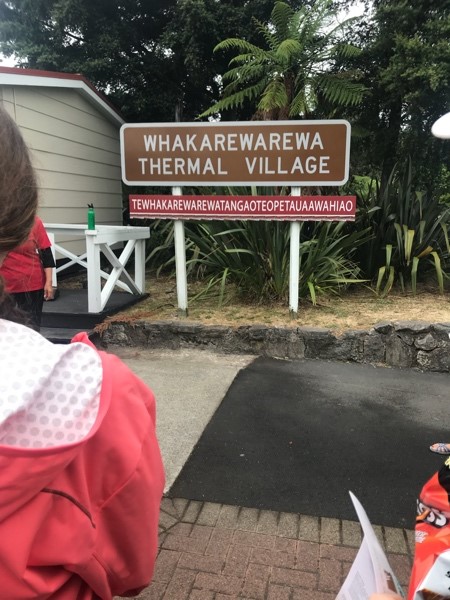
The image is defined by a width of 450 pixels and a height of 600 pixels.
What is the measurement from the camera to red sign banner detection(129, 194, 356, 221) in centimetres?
534

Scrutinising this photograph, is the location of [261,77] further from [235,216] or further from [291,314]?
[291,314]

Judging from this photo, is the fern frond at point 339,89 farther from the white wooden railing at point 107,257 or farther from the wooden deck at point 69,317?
the wooden deck at point 69,317

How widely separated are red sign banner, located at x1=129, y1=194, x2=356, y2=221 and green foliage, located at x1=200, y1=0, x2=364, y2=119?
7.69 feet

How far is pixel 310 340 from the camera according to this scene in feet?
16.7

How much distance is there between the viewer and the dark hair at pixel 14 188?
2.59ft

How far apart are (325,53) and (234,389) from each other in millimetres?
6470

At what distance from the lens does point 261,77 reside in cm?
846

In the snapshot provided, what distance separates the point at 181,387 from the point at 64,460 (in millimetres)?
3660

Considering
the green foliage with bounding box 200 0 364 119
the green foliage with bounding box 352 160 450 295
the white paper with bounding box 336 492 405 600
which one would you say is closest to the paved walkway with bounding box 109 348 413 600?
the white paper with bounding box 336 492 405 600

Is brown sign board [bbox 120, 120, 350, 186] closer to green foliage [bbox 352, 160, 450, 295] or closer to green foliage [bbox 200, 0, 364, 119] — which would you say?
green foliage [bbox 352, 160, 450, 295]

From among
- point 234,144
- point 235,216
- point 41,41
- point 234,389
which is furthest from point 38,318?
point 41,41

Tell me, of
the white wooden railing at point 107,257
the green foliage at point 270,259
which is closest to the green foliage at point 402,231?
the green foliage at point 270,259

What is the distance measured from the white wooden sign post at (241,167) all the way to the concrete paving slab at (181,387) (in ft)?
2.81

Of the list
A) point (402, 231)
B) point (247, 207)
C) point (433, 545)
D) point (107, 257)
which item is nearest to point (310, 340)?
point (247, 207)
